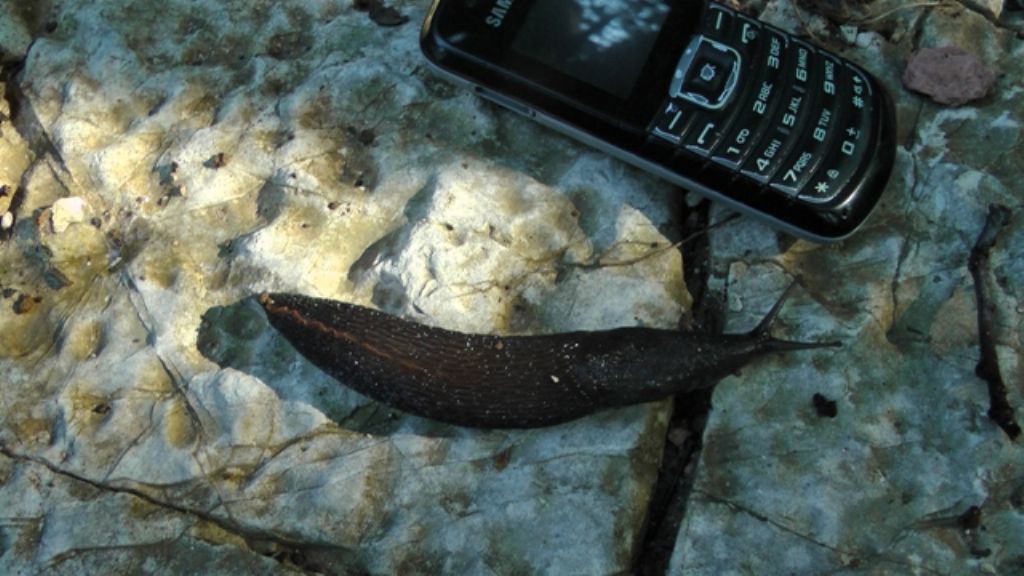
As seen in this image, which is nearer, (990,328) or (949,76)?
(990,328)

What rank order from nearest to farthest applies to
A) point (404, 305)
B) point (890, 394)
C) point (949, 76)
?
point (890, 394) < point (404, 305) < point (949, 76)

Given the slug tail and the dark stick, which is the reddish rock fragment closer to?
the dark stick

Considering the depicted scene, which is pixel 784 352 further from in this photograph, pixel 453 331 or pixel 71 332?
pixel 71 332

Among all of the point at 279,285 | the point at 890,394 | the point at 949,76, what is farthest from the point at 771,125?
the point at 279,285

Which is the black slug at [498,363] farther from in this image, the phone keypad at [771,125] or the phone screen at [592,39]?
the phone screen at [592,39]

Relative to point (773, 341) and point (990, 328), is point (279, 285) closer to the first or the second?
point (773, 341)

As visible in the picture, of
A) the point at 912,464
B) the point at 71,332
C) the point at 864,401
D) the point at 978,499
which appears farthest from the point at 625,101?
the point at 71,332

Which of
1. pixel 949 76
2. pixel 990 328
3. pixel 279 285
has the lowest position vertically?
pixel 279 285

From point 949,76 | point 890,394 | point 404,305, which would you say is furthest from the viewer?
point 949,76
